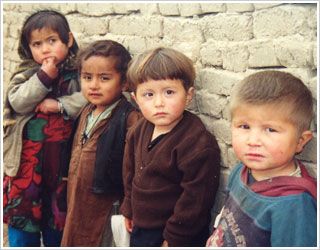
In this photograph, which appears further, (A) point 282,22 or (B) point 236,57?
(B) point 236,57

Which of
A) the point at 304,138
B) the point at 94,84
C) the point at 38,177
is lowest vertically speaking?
the point at 38,177

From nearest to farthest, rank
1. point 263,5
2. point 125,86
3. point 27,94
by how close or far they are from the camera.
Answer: point 263,5 < point 125,86 < point 27,94

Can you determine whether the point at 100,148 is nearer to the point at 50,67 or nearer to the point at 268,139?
the point at 50,67

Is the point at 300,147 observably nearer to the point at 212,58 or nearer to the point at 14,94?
the point at 212,58

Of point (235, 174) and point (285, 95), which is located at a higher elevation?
point (285, 95)

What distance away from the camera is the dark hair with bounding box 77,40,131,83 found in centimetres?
330

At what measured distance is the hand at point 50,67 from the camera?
3611mm

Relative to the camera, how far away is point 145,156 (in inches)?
112

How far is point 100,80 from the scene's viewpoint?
129 inches

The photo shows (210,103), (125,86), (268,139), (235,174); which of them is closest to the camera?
(268,139)

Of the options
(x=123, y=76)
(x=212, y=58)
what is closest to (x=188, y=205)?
(x=212, y=58)

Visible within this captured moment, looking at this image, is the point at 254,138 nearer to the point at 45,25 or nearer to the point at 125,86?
the point at 125,86

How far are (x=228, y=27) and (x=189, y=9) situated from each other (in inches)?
14.2

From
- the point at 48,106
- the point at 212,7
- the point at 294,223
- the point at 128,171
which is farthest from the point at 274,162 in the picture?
the point at 48,106
